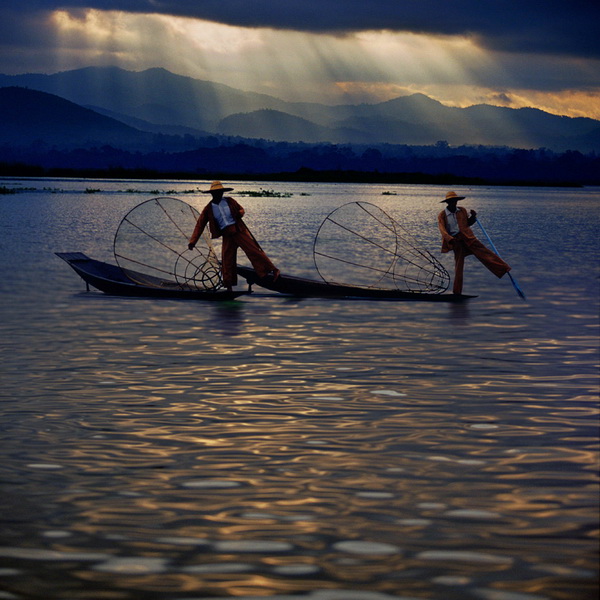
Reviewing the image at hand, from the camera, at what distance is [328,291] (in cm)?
1628

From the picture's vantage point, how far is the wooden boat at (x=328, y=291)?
52.7 ft

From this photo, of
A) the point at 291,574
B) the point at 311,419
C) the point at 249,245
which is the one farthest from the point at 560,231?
the point at 291,574

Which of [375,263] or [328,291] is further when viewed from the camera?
[375,263]

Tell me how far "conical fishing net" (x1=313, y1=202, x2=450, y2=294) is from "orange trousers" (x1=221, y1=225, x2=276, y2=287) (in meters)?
1.07

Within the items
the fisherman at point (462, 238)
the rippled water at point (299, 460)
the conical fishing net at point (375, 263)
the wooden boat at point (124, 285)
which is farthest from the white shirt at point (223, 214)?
the fisherman at point (462, 238)

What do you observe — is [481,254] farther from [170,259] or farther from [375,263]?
[375,263]

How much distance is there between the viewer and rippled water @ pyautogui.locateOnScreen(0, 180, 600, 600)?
464 cm

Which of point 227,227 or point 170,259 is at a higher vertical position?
point 227,227

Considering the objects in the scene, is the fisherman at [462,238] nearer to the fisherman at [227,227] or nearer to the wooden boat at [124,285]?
the fisherman at [227,227]

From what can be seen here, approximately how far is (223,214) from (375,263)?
12725 millimetres

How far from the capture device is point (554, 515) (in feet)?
17.7

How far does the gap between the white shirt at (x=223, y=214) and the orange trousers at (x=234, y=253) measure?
0.08 metres

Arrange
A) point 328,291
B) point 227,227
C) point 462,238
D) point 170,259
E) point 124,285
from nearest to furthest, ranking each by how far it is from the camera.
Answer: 1. point 227,227
2. point 462,238
3. point 328,291
4. point 124,285
5. point 170,259

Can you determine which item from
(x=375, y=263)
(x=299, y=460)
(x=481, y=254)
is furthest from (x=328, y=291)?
(x=375, y=263)
